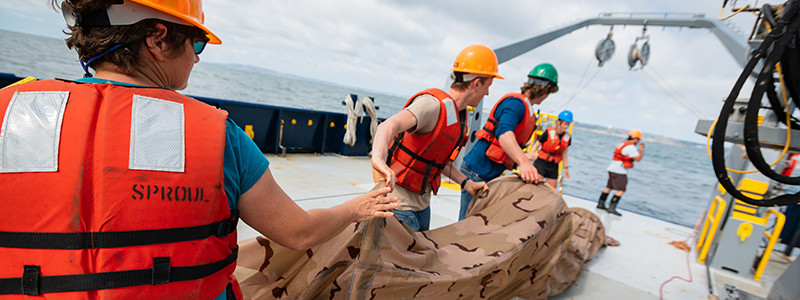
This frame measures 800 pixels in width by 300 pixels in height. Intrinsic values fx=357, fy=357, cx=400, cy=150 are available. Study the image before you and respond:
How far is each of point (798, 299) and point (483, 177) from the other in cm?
255

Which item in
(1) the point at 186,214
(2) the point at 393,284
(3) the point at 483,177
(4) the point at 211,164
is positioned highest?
(4) the point at 211,164

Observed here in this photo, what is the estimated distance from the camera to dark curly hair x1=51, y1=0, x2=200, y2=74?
75 cm

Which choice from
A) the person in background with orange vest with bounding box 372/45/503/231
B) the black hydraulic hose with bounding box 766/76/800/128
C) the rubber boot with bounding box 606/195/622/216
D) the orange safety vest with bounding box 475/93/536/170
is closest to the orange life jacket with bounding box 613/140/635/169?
the rubber boot with bounding box 606/195/622/216

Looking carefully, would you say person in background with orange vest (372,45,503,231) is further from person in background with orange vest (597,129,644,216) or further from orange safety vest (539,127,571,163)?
person in background with orange vest (597,129,644,216)

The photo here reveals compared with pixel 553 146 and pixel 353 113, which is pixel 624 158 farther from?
pixel 353 113

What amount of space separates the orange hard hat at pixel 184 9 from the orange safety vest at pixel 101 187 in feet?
0.58

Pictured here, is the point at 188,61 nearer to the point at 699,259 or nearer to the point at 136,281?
the point at 136,281

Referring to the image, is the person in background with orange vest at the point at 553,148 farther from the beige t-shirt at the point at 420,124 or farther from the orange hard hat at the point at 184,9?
the orange hard hat at the point at 184,9

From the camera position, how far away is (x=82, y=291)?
0.70 metres

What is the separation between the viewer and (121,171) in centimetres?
70

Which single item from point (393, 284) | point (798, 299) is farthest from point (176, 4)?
point (798, 299)

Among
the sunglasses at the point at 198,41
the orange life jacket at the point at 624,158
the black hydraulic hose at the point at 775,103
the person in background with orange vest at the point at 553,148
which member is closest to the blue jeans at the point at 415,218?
the sunglasses at the point at 198,41

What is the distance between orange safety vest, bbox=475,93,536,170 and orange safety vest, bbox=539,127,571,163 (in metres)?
3.38

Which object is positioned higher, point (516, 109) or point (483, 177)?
point (516, 109)
